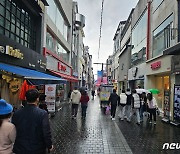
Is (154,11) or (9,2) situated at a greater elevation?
(154,11)

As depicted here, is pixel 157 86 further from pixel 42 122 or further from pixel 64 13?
pixel 42 122

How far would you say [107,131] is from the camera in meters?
9.84

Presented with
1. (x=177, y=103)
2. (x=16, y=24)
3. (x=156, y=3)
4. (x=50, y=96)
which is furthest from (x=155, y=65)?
(x=16, y=24)

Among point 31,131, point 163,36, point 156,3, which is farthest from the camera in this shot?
point 156,3

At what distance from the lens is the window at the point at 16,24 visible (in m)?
10.5

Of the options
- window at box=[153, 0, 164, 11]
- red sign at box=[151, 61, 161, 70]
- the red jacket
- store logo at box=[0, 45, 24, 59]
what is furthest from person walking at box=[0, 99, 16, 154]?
window at box=[153, 0, 164, 11]

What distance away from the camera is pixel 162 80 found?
18.5 meters

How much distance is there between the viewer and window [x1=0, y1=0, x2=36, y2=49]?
1053 cm

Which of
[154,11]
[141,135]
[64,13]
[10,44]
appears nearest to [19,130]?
[141,135]

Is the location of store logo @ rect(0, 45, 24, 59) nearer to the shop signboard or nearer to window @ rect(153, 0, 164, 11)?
the shop signboard

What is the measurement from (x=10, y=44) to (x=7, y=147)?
746 centimetres

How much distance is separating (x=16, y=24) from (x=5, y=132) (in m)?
9.91

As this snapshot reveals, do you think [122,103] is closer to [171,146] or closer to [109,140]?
[109,140]

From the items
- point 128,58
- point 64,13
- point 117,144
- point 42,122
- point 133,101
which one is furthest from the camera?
point 128,58
